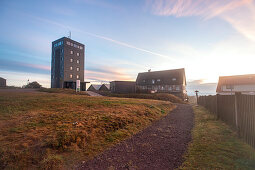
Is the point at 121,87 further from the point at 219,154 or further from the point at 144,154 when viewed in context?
the point at 219,154

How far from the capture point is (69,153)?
408cm

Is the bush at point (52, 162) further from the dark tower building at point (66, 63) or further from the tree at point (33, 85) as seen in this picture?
the tree at point (33, 85)

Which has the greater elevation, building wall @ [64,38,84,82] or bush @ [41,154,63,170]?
building wall @ [64,38,84,82]

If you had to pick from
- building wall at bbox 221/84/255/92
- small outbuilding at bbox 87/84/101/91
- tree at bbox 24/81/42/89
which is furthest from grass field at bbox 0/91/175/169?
small outbuilding at bbox 87/84/101/91

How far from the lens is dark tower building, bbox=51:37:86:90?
39588 mm

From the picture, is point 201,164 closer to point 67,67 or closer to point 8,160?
point 8,160

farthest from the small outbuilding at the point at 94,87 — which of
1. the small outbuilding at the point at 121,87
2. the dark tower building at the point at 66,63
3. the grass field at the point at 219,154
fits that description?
the grass field at the point at 219,154

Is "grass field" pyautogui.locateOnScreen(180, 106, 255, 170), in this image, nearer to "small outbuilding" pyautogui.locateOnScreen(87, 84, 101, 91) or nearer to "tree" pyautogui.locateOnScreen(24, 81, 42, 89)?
"tree" pyautogui.locateOnScreen(24, 81, 42, 89)

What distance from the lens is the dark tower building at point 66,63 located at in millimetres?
39588

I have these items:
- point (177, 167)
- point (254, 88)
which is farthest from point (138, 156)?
point (254, 88)

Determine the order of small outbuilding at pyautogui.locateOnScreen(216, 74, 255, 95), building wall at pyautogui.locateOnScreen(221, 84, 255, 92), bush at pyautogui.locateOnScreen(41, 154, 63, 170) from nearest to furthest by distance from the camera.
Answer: bush at pyautogui.locateOnScreen(41, 154, 63, 170) → building wall at pyautogui.locateOnScreen(221, 84, 255, 92) → small outbuilding at pyautogui.locateOnScreen(216, 74, 255, 95)

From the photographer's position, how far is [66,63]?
39750mm

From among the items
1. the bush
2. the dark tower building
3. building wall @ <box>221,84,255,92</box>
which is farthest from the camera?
→ the dark tower building

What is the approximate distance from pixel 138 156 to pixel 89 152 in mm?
1698
